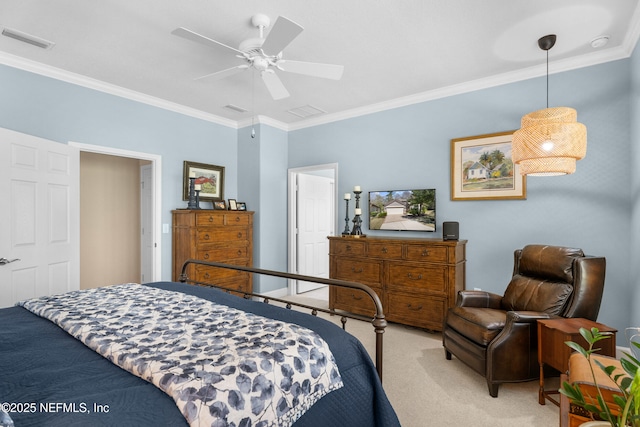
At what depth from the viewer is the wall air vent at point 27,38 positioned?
2.74 m

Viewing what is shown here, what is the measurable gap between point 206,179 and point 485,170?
12.6 ft

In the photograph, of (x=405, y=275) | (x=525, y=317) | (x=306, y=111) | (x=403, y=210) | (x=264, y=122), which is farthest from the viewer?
(x=264, y=122)

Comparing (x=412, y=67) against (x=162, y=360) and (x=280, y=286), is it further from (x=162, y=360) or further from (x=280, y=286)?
(x=280, y=286)

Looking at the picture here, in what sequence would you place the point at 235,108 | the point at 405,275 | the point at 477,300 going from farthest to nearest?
1. the point at 235,108
2. the point at 405,275
3. the point at 477,300

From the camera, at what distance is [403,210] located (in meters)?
4.33

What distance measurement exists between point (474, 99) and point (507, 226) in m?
1.52

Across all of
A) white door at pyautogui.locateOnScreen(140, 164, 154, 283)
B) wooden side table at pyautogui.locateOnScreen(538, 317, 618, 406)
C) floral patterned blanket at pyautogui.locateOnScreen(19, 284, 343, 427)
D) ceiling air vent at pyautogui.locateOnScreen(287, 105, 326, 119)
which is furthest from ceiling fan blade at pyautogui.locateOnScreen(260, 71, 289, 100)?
white door at pyautogui.locateOnScreen(140, 164, 154, 283)

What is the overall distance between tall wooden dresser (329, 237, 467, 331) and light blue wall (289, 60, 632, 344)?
41cm

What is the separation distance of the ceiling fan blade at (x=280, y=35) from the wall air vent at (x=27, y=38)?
211 centimetres

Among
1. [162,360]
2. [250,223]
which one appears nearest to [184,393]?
[162,360]

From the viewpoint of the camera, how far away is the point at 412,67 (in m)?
3.42

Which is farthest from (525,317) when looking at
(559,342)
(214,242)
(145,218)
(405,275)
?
(145,218)

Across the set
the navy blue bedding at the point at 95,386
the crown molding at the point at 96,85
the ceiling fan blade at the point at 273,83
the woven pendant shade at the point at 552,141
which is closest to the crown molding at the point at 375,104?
the crown molding at the point at 96,85

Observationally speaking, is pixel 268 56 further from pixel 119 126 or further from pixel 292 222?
pixel 292 222
